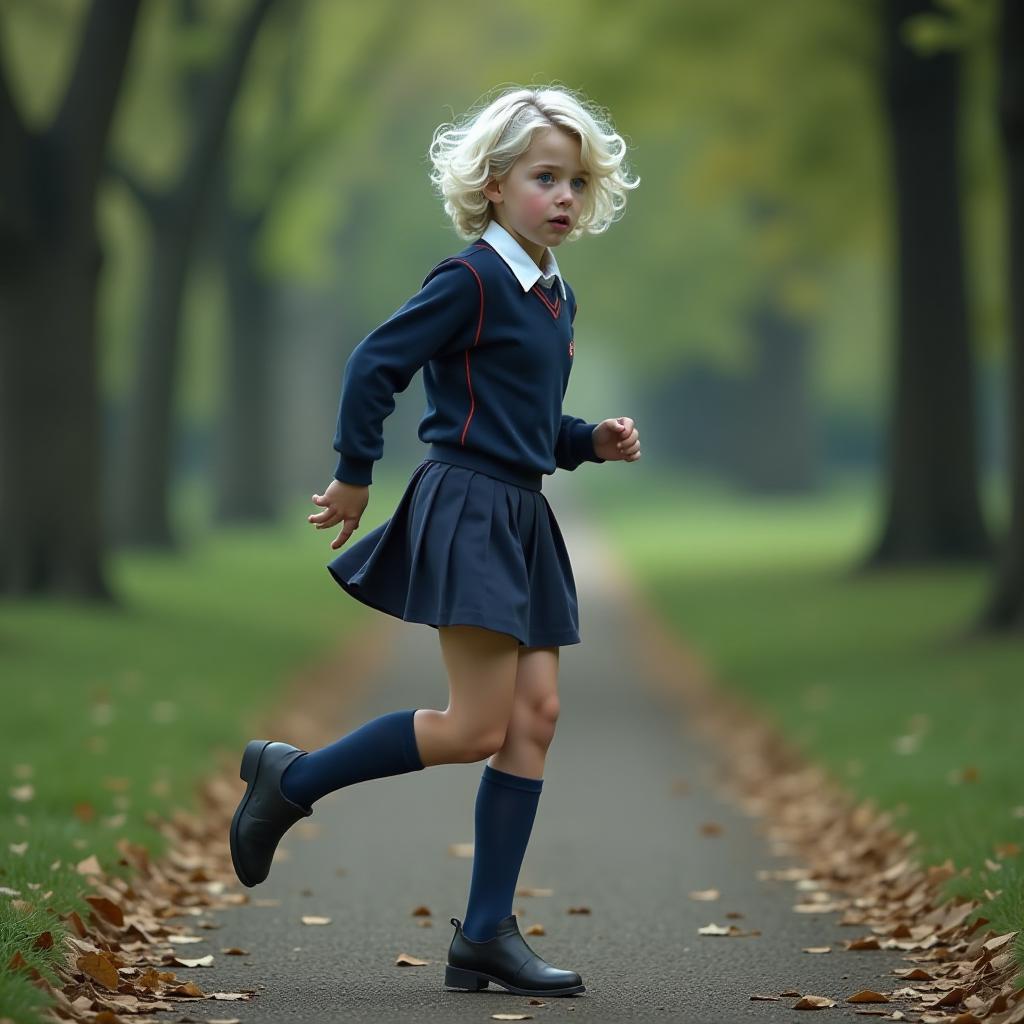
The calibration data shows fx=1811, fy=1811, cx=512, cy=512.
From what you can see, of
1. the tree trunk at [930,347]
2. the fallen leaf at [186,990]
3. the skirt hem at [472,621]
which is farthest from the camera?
the tree trunk at [930,347]

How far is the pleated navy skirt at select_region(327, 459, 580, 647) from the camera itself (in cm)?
420

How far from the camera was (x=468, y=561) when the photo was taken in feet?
13.8

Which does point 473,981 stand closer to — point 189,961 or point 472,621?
point 189,961

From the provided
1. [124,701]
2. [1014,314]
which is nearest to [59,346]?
[124,701]

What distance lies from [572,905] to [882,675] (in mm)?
5714

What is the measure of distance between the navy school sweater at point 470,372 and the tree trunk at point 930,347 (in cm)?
1415

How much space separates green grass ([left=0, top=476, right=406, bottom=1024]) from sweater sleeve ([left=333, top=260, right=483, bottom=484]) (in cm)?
134

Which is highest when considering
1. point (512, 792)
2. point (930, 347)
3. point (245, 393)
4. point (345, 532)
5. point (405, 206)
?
point (405, 206)

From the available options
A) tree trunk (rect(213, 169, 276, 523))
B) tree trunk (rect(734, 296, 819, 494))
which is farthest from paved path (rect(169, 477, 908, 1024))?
Result: tree trunk (rect(734, 296, 819, 494))

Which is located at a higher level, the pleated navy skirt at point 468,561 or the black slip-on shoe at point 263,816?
the pleated navy skirt at point 468,561

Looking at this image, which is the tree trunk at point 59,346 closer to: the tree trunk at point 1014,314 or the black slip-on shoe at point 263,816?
the tree trunk at point 1014,314

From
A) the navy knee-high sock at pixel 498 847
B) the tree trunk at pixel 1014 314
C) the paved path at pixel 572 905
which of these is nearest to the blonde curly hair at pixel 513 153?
the navy knee-high sock at pixel 498 847

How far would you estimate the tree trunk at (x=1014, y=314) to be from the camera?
37.1 ft

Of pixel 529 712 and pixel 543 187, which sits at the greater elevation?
pixel 543 187
